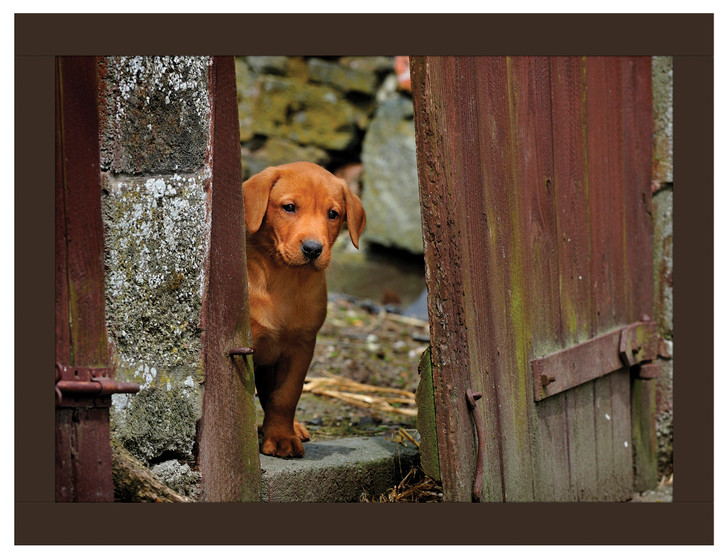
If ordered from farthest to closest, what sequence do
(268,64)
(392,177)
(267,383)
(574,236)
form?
(392,177), (268,64), (267,383), (574,236)

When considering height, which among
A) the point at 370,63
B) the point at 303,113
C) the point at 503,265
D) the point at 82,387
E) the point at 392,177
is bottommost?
the point at 82,387

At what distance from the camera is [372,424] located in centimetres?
443

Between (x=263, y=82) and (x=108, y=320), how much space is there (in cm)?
445

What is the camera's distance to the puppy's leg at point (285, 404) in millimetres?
3406

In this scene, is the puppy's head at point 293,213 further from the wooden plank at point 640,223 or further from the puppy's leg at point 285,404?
the wooden plank at point 640,223

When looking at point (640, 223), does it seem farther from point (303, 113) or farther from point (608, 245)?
point (303, 113)

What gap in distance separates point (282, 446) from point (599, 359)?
143 cm

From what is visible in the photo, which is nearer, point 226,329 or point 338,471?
point 226,329

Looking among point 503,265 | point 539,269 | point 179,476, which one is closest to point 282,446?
point 179,476

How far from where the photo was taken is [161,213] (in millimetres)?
2740

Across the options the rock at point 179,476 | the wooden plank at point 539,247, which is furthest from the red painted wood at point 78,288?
the wooden plank at point 539,247

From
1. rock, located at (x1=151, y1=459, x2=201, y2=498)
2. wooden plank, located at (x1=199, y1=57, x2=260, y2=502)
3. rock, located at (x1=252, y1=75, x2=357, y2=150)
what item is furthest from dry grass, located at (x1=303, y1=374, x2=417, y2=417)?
rock, located at (x1=252, y1=75, x2=357, y2=150)

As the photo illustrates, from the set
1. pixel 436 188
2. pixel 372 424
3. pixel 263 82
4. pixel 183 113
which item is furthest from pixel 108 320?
pixel 263 82

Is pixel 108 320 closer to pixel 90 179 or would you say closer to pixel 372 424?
pixel 90 179
